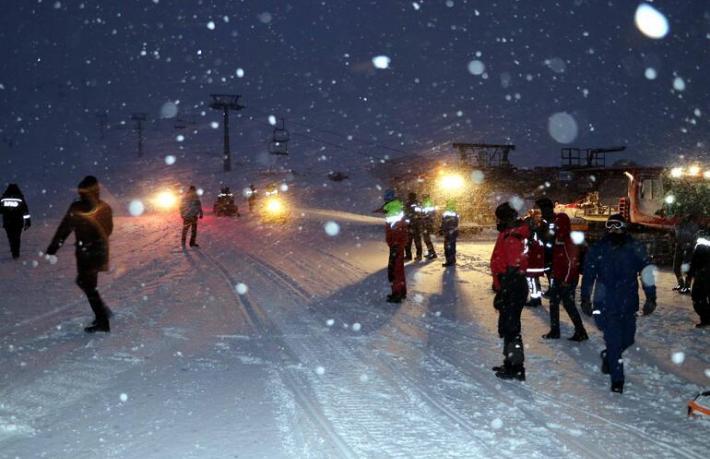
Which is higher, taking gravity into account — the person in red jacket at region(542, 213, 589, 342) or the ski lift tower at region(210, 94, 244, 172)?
the ski lift tower at region(210, 94, 244, 172)

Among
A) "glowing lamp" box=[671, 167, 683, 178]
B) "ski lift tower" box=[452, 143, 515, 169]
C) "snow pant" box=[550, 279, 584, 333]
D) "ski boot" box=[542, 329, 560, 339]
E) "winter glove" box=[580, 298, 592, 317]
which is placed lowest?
"ski boot" box=[542, 329, 560, 339]

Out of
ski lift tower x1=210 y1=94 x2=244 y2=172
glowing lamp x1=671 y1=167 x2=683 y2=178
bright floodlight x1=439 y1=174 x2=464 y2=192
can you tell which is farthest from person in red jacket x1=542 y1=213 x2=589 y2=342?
ski lift tower x1=210 y1=94 x2=244 y2=172

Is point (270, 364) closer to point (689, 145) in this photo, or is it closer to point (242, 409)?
point (242, 409)

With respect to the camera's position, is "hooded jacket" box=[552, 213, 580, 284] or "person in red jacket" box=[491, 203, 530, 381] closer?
"person in red jacket" box=[491, 203, 530, 381]

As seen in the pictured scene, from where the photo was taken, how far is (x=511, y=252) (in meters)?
5.62

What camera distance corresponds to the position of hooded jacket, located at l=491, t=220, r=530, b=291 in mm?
5613

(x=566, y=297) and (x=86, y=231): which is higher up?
(x=86, y=231)

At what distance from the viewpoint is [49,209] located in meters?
36.8

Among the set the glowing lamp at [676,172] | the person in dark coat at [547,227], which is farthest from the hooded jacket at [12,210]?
the glowing lamp at [676,172]

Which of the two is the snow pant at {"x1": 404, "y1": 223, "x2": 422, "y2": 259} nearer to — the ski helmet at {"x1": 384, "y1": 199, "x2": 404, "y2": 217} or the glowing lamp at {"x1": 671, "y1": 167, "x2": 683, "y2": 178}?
the ski helmet at {"x1": 384, "y1": 199, "x2": 404, "y2": 217}

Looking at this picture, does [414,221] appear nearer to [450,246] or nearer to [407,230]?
[450,246]

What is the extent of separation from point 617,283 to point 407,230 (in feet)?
18.9

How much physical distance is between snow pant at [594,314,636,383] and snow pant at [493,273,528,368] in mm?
780

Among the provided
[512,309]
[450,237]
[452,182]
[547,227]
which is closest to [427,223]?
[450,237]
